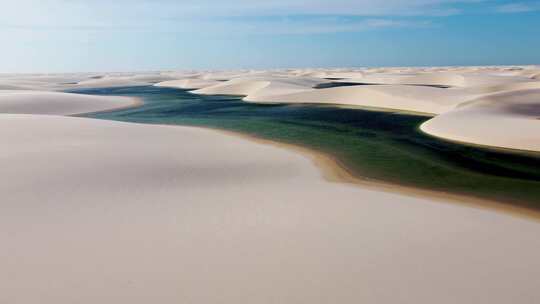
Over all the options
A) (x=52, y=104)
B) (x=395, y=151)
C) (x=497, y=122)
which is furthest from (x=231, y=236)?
(x=52, y=104)

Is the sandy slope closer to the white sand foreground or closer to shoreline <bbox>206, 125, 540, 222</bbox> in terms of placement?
shoreline <bbox>206, 125, 540, 222</bbox>

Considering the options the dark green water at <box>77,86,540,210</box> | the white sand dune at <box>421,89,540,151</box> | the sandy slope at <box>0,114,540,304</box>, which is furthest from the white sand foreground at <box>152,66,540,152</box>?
the sandy slope at <box>0,114,540,304</box>

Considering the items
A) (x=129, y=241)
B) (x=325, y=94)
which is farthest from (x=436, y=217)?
(x=325, y=94)

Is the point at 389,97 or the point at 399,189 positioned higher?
the point at 389,97

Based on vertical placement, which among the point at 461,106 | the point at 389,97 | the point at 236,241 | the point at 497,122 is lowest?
the point at 236,241

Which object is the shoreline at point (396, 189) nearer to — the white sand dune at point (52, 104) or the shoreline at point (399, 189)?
the shoreline at point (399, 189)

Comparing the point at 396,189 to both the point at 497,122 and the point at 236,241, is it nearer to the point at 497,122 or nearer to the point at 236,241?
the point at 236,241
